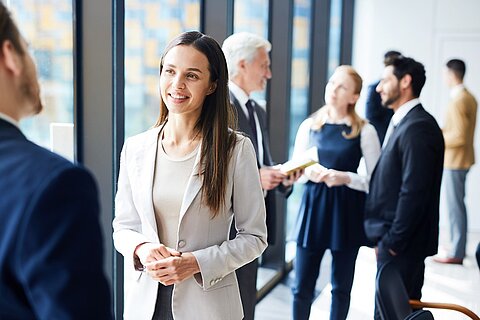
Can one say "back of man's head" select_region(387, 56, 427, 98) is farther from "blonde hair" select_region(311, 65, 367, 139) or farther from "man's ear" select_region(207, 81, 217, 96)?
"man's ear" select_region(207, 81, 217, 96)

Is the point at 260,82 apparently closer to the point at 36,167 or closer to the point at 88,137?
the point at 88,137

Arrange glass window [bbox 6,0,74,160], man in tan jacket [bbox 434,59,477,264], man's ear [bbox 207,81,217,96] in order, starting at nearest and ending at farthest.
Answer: man's ear [bbox 207,81,217,96]
glass window [bbox 6,0,74,160]
man in tan jacket [bbox 434,59,477,264]

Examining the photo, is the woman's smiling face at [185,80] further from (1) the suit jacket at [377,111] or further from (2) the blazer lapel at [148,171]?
(1) the suit jacket at [377,111]

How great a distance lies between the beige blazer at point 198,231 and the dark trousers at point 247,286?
83cm

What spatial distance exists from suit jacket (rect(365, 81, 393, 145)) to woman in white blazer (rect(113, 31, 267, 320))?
2933mm

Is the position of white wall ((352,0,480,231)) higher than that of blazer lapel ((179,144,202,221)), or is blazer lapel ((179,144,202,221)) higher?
white wall ((352,0,480,231))

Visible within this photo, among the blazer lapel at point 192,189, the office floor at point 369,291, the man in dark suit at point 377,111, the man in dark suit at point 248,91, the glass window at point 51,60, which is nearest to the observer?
the blazer lapel at point 192,189

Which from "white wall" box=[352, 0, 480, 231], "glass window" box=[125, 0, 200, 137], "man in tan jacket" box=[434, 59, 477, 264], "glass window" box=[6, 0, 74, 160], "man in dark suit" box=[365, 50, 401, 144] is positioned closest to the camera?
"glass window" box=[6, 0, 74, 160]

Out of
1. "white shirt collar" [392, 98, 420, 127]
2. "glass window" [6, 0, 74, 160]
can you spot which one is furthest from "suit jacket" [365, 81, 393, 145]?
"glass window" [6, 0, 74, 160]

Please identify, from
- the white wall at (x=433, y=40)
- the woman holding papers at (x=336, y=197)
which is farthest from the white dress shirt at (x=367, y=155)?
the white wall at (x=433, y=40)

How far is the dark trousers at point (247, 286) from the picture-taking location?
9.62 ft

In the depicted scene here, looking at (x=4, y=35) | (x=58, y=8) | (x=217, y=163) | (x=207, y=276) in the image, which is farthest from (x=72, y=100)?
(x=4, y=35)

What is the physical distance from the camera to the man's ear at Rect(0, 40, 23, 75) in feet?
3.46

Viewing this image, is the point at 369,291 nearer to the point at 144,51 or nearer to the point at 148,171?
the point at 144,51
